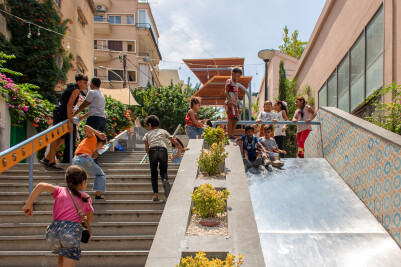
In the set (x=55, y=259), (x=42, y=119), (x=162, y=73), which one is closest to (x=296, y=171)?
(x=55, y=259)

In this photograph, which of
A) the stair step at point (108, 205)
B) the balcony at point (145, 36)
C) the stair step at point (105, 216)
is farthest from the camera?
the balcony at point (145, 36)

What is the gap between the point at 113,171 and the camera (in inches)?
318

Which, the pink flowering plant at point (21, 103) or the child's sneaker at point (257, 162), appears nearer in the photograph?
the child's sneaker at point (257, 162)

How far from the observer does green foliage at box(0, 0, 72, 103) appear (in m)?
14.1

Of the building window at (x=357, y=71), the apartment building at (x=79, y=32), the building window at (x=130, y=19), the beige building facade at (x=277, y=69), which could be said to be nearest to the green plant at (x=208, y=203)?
the building window at (x=357, y=71)

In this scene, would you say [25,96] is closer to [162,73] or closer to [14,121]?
[14,121]

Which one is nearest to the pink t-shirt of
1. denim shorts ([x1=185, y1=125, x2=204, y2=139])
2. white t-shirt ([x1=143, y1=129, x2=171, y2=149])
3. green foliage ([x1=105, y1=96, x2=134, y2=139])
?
white t-shirt ([x1=143, y1=129, x2=171, y2=149])

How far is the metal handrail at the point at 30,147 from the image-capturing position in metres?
5.82

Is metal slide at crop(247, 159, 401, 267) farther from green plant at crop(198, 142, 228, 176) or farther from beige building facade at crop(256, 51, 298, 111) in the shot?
beige building facade at crop(256, 51, 298, 111)

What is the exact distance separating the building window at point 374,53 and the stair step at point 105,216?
21.1ft

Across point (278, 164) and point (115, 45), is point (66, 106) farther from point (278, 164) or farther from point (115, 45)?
point (115, 45)

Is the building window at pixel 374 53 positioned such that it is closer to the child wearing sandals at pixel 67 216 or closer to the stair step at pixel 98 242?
the stair step at pixel 98 242

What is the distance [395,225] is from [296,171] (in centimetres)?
279

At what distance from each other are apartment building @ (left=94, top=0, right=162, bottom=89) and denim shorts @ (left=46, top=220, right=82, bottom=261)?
3474cm
